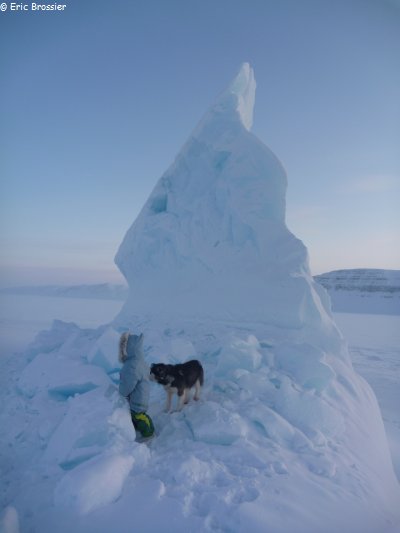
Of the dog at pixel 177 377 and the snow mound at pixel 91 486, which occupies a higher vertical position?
the dog at pixel 177 377

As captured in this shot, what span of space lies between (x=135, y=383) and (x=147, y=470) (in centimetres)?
87

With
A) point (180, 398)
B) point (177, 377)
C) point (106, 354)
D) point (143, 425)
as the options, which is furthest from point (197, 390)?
point (106, 354)

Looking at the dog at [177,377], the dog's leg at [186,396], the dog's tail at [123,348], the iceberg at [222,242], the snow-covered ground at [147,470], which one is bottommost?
the snow-covered ground at [147,470]

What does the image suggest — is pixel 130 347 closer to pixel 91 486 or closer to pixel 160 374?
pixel 160 374

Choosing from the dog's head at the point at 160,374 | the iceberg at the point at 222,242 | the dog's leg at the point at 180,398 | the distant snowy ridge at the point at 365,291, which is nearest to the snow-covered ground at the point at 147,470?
the dog's leg at the point at 180,398

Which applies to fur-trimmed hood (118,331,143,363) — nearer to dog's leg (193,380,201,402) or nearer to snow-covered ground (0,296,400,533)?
snow-covered ground (0,296,400,533)

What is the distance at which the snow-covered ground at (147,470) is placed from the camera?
2.62 meters

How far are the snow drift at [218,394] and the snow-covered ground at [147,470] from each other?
0.5 inches

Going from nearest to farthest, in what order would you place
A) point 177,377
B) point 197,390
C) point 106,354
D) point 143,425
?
point 143,425, point 177,377, point 197,390, point 106,354

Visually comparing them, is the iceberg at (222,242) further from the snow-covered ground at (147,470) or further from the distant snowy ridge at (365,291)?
the distant snowy ridge at (365,291)

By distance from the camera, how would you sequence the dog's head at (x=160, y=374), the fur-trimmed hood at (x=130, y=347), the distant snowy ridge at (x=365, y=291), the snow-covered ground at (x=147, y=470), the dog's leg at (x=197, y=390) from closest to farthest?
the snow-covered ground at (x=147, y=470)
the fur-trimmed hood at (x=130, y=347)
the dog's head at (x=160, y=374)
the dog's leg at (x=197, y=390)
the distant snowy ridge at (x=365, y=291)

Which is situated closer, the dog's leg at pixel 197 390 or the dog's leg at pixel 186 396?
the dog's leg at pixel 186 396

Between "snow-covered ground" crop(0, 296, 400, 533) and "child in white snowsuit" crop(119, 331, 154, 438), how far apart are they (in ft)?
0.57

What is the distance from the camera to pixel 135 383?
373 cm
